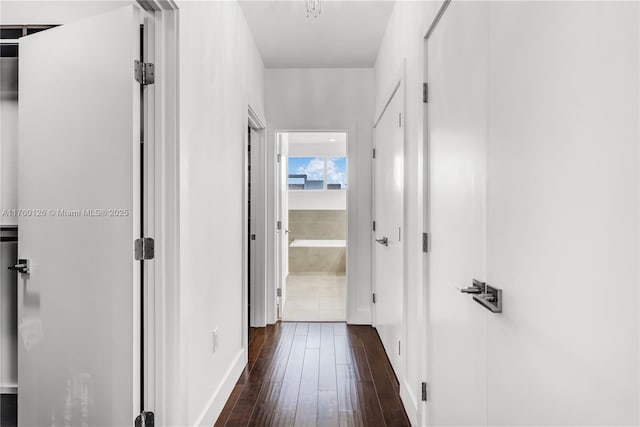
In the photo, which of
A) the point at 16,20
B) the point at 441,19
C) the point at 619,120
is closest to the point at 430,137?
the point at 441,19

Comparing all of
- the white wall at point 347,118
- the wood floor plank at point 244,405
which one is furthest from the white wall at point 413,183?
the white wall at point 347,118

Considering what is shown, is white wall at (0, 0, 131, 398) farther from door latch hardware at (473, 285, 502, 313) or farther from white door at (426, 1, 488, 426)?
door latch hardware at (473, 285, 502, 313)

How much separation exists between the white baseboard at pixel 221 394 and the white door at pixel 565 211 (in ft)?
4.76

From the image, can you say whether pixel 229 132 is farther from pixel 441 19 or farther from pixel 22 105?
pixel 441 19

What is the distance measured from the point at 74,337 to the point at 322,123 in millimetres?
3044

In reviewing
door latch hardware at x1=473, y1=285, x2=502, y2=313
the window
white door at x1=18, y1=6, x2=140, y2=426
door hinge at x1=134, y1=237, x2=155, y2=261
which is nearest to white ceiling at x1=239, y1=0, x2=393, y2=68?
white door at x1=18, y1=6, x2=140, y2=426

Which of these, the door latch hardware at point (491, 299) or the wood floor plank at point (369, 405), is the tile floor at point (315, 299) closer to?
the wood floor plank at point (369, 405)

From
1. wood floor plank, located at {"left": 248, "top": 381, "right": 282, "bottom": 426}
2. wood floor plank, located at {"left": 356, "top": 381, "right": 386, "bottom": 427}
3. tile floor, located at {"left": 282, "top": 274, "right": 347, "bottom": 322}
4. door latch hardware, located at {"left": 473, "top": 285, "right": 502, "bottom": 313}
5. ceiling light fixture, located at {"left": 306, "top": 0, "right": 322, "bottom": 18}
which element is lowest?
wood floor plank, located at {"left": 356, "top": 381, "right": 386, "bottom": 427}

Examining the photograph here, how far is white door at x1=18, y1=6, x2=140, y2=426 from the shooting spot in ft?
5.37

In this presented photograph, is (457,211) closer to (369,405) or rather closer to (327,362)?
(369,405)

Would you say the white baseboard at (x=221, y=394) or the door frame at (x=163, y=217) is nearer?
the door frame at (x=163, y=217)

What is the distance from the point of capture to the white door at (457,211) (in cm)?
135

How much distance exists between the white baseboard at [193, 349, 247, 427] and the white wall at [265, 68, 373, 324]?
1.30 m

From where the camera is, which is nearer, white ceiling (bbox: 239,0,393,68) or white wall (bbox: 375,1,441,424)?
white wall (bbox: 375,1,441,424)
